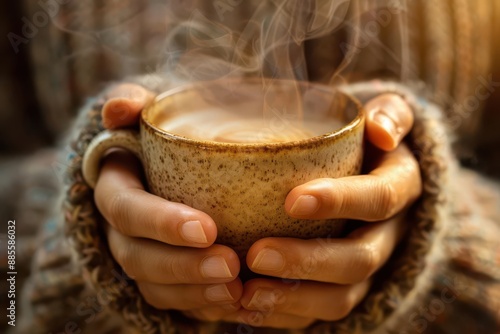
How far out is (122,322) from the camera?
70 cm

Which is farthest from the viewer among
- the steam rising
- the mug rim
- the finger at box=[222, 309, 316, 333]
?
the steam rising

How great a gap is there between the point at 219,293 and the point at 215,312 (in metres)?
0.06

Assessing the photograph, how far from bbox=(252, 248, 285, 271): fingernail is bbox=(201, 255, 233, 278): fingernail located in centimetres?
3

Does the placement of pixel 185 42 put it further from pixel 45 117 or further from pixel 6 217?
pixel 6 217

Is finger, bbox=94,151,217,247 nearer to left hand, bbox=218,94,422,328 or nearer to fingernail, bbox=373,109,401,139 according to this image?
left hand, bbox=218,94,422,328

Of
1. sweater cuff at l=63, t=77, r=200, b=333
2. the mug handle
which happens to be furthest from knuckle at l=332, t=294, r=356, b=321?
the mug handle

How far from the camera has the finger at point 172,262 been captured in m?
0.52

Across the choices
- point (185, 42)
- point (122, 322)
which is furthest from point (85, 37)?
point (122, 322)

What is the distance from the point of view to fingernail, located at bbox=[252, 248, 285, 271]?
1.66ft

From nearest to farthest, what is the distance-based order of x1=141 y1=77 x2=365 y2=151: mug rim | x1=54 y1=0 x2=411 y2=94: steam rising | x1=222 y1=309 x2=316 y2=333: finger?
x1=141 y1=77 x2=365 y2=151: mug rim < x1=222 y1=309 x2=316 y2=333: finger < x1=54 y1=0 x2=411 y2=94: steam rising

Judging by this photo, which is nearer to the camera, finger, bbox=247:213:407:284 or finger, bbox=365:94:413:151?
finger, bbox=247:213:407:284

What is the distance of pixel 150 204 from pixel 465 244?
62cm

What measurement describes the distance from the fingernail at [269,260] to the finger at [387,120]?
217mm

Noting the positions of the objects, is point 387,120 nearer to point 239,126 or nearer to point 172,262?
point 239,126
